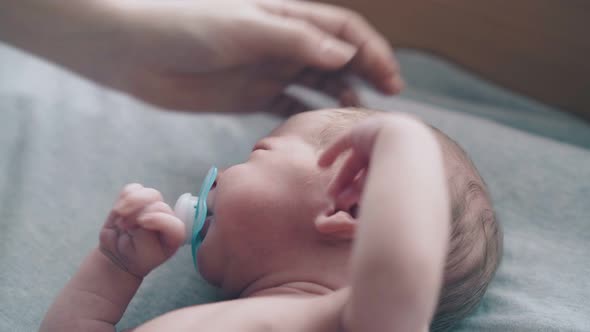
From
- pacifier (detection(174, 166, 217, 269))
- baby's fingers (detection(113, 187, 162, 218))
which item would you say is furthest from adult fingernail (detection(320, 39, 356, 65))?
baby's fingers (detection(113, 187, 162, 218))

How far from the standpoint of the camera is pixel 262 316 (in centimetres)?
71

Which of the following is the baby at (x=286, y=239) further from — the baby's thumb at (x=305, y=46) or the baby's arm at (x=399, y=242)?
the baby's thumb at (x=305, y=46)

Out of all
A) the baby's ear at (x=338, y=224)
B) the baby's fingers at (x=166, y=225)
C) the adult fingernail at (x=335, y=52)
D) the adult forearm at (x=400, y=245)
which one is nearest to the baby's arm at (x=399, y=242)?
the adult forearm at (x=400, y=245)

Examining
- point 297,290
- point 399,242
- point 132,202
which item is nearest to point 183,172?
point 132,202

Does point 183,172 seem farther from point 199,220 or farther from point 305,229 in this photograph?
point 305,229

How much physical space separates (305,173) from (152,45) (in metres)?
0.49

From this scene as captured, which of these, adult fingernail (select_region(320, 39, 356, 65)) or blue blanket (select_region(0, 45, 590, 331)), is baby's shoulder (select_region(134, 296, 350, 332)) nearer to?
blue blanket (select_region(0, 45, 590, 331))

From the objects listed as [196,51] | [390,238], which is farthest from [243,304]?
[196,51]

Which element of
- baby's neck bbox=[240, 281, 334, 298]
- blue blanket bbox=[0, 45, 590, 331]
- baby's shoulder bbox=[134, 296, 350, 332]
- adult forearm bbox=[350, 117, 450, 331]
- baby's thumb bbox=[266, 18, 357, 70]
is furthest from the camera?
baby's thumb bbox=[266, 18, 357, 70]

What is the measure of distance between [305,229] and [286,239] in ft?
0.10

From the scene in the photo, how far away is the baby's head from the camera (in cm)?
79

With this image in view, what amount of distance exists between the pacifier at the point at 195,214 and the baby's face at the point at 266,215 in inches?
0.6

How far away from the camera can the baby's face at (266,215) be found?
0.81 m

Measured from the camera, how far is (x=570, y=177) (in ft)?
3.82
